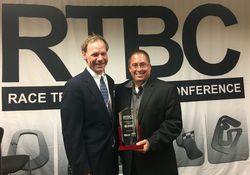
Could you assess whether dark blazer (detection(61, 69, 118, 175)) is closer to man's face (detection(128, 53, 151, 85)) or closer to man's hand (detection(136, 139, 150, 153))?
man's hand (detection(136, 139, 150, 153))

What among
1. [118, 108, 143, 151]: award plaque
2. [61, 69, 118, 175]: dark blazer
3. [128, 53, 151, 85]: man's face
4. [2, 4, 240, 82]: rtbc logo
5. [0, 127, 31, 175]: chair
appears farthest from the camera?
[2, 4, 240, 82]: rtbc logo

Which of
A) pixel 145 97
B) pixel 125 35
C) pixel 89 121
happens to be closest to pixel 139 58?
pixel 145 97

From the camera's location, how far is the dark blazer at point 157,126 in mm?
1964

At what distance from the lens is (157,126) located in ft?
6.57

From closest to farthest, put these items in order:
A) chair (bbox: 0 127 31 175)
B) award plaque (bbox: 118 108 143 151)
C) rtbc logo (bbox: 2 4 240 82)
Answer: award plaque (bbox: 118 108 143 151), chair (bbox: 0 127 31 175), rtbc logo (bbox: 2 4 240 82)

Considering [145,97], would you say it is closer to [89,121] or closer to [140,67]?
[140,67]

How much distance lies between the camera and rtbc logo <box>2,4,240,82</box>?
312 centimetres

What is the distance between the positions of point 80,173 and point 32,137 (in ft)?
5.02

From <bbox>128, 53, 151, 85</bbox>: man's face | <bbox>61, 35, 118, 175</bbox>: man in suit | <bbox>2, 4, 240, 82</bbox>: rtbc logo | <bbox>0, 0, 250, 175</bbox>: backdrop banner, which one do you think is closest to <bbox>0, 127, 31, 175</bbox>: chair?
<bbox>0, 0, 250, 175</bbox>: backdrop banner

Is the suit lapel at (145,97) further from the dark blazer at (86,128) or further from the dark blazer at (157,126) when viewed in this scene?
the dark blazer at (86,128)

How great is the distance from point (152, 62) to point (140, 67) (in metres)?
1.35

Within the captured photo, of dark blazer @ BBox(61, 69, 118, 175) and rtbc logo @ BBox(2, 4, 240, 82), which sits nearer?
dark blazer @ BBox(61, 69, 118, 175)

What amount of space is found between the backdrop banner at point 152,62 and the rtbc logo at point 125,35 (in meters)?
0.01

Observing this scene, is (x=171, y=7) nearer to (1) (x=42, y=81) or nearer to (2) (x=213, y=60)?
(2) (x=213, y=60)
